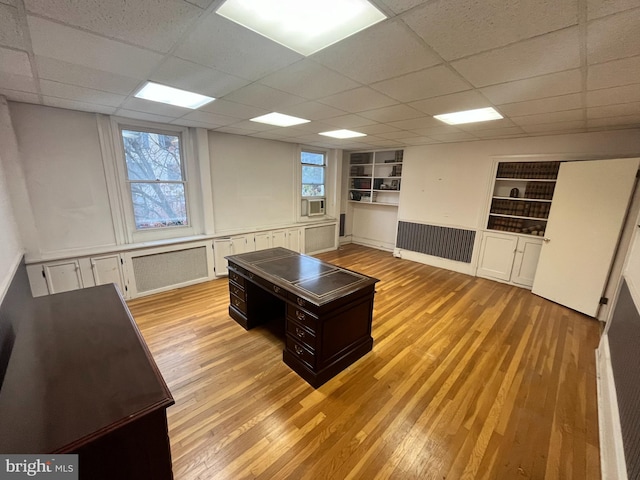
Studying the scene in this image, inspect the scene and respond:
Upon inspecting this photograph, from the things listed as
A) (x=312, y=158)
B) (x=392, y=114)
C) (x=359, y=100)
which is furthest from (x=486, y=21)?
(x=312, y=158)

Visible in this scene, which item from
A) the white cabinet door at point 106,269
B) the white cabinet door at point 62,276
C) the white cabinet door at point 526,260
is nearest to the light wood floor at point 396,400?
the white cabinet door at point 106,269

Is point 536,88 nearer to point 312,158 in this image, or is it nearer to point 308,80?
point 308,80

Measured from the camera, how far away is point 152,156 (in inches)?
148

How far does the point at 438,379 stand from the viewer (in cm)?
224

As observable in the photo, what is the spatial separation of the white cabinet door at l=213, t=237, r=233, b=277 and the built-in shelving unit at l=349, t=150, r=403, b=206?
351cm

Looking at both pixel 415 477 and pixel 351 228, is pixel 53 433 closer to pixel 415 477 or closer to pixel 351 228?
pixel 415 477

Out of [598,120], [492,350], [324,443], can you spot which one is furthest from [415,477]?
[598,120]

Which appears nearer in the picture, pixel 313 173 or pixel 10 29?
pixel 10 29

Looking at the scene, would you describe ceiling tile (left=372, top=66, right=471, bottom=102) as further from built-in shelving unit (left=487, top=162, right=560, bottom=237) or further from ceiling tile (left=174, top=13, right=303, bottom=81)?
built-in shelving unit (left=487, top=162, right=560, bottom=237)

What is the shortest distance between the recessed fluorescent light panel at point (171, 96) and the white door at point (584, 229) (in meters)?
4.65

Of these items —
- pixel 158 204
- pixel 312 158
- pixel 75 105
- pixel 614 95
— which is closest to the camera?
pixel 614 95

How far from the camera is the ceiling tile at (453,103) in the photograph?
7.38 feet

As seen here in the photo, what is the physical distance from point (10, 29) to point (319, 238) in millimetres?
5039

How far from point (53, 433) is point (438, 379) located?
7.99ft
